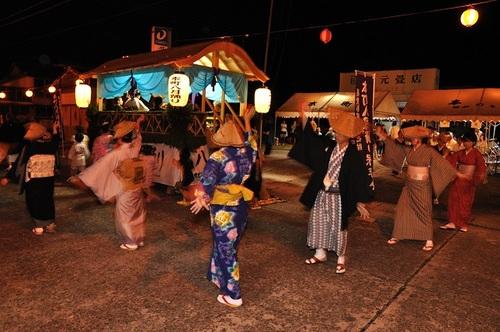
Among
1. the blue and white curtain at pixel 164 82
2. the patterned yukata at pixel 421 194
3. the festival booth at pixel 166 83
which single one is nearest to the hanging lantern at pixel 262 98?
the festival booth at pixel 166 83

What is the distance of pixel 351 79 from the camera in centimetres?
2447

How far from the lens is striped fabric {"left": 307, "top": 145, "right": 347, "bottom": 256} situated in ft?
15.5

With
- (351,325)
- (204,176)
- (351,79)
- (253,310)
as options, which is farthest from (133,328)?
(351,79)

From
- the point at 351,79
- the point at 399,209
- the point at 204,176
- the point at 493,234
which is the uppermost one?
the point at 351,79

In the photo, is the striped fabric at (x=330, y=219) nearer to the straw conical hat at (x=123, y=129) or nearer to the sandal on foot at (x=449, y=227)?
the straw conical hat at (x=123, y=129)

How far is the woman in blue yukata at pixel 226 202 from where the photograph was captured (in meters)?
3.77

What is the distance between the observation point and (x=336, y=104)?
18.7 m

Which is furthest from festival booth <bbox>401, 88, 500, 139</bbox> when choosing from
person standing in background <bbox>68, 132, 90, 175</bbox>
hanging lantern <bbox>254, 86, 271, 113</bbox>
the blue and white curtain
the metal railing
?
person standing in background <bbox>68, 132, 90, 175</bbox>

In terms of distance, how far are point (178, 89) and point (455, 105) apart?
1225cm

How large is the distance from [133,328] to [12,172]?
4.55 metres

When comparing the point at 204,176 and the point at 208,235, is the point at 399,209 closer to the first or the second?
the point at 208,235

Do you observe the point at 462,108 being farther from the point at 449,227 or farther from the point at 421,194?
the point at 421,194

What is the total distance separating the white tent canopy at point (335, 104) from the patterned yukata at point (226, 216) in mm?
13185

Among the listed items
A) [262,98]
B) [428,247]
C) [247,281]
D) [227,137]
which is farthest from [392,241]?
[262,98]
